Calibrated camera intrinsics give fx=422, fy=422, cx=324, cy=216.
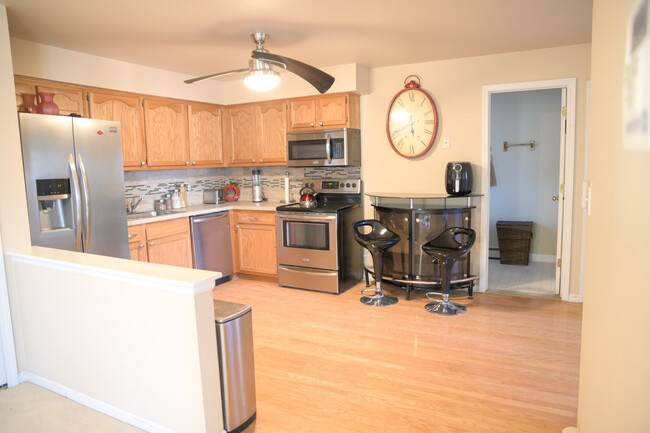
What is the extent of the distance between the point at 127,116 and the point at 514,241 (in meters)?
4.80

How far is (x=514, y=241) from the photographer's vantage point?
18.1 ft

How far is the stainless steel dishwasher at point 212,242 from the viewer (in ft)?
15.0

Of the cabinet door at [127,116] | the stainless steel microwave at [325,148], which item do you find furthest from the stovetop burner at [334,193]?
the cabinet door at [127,116]

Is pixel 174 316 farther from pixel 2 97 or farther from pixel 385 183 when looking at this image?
pixel 385 183

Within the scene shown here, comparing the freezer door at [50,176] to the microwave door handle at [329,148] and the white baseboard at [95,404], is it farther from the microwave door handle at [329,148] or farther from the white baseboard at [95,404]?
the microwave door handle at [329,148]

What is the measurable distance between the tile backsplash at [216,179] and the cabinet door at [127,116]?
0.37 metres

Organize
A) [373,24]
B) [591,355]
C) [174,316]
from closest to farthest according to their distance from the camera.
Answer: [591,355] → [174,316] → [373,24]

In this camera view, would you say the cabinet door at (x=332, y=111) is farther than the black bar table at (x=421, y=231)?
Yes

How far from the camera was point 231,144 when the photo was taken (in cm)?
536

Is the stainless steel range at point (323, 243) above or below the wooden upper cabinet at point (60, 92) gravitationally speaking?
below

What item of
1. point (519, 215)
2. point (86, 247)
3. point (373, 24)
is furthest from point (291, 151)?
point (519, 215)

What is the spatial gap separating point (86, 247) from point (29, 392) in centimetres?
109

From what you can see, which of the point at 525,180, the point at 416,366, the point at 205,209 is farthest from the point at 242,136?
the point at 525,180

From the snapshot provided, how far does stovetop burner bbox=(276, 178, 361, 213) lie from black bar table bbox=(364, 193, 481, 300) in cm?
46
